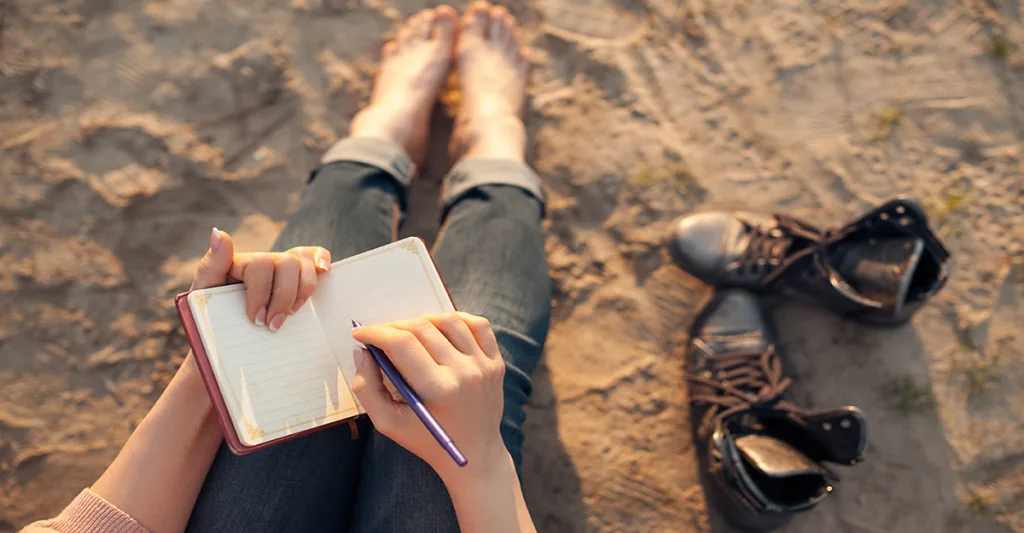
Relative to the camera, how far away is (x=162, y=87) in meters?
1.72

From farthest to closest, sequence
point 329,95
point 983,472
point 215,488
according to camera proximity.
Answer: point 329,95 < point 983,472 < point 215,488

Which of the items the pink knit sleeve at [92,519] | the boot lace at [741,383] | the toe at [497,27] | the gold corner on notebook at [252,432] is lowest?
the boot lace at [741,383]

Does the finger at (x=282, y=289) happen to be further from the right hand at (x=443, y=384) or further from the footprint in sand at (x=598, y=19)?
the footprint in sand at (x=598, y=19)

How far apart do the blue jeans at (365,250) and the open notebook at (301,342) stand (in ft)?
0.45

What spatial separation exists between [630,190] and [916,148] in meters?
0.84

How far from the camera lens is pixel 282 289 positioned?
89 cm

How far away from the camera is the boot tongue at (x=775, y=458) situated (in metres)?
1.29

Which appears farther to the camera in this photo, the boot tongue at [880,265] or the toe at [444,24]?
the toe at [444,24]

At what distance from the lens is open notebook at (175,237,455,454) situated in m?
Answer: 0.85

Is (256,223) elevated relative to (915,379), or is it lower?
elevated

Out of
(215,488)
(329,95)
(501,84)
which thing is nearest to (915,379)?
(501,84)

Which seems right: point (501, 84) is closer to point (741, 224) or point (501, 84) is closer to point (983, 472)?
point (741, 224)

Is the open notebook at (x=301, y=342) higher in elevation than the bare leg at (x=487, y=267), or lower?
higher

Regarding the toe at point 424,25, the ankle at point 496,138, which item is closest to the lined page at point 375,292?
the ankle at point 496,138
